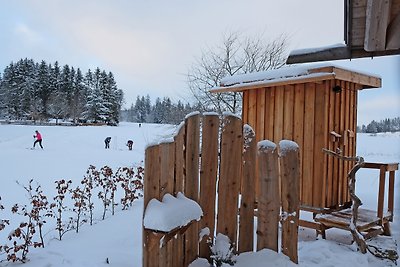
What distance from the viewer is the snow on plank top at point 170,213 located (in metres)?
2.05

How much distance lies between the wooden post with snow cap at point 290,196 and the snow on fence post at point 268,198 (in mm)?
58

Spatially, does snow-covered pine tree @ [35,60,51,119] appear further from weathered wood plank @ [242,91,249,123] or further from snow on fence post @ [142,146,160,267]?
snow on fence post @ [142,146,160,267]

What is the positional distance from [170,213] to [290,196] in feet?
3.57

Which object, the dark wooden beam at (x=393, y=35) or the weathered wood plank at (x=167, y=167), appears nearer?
the weathered wood plank at (x=167, y=167)

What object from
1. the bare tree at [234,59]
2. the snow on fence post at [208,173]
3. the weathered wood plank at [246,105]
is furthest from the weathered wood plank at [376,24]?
the bare tree at [234,59]

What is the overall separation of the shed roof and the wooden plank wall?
0.21 m

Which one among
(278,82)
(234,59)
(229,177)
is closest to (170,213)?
(229,177)

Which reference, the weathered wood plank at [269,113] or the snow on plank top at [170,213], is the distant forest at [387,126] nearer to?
the weathered wood plank at [269,113]

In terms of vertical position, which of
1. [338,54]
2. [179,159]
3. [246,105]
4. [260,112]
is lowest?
[179,159]

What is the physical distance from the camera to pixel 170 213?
6.95 feet

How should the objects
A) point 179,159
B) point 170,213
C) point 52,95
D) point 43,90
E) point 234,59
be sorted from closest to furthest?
1. point 170,213
2. point 179,159
3. point 234,59
4. point 43,90
5. point 52,95

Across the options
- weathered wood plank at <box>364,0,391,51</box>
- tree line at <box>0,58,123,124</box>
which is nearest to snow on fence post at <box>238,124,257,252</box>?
weathered wood plank at <box>364,0,391,51</box>

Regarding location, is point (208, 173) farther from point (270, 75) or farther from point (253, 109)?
point (253, 109)

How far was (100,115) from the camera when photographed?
42.0 metres
